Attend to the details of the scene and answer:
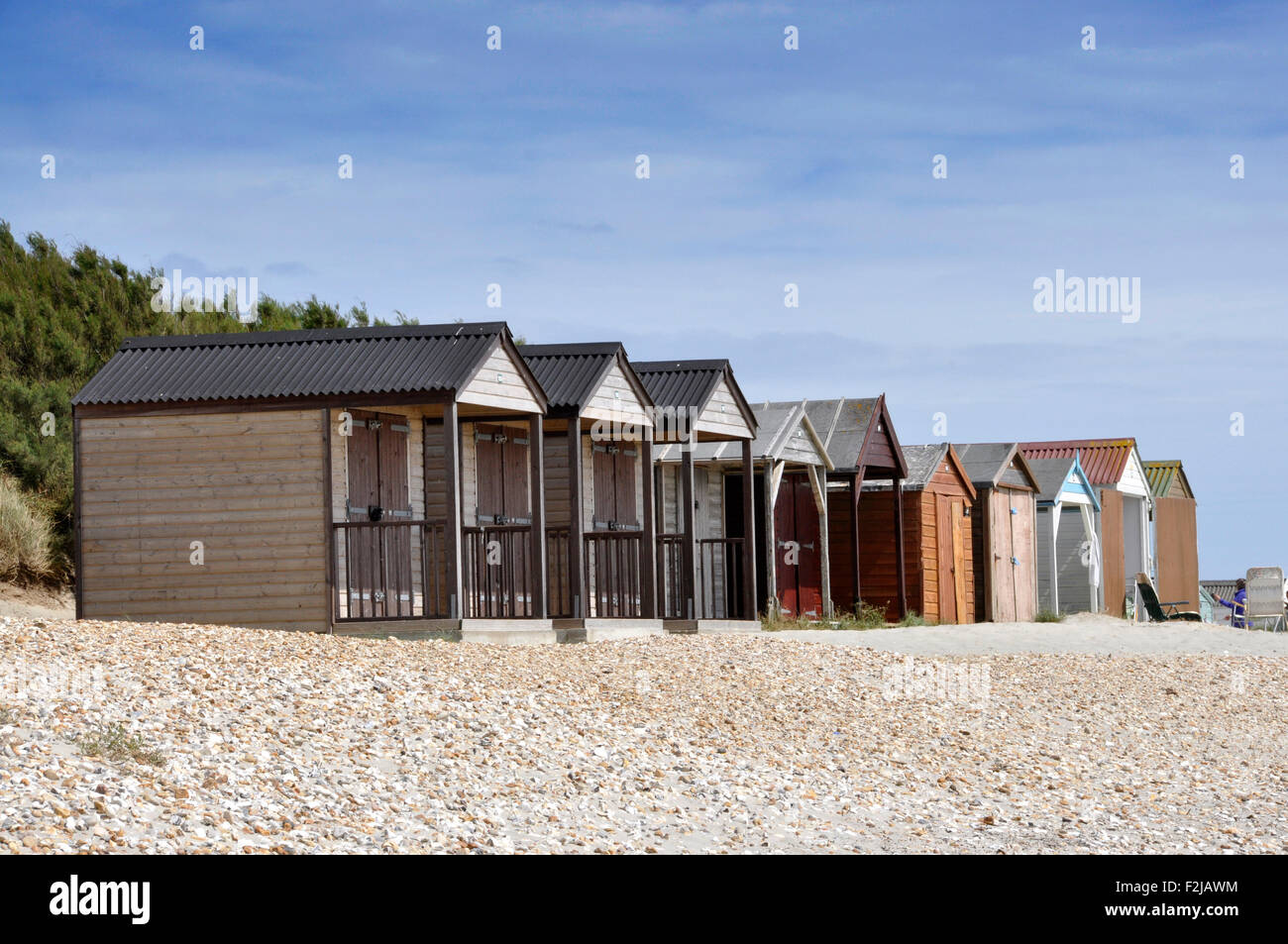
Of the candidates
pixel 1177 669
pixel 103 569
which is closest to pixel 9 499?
pixel 103 569

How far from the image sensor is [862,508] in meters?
24.1

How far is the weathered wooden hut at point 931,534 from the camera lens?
23672mm

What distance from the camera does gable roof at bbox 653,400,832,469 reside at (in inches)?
826

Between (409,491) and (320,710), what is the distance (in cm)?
724

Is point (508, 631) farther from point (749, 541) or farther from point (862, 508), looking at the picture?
point (862, 508)

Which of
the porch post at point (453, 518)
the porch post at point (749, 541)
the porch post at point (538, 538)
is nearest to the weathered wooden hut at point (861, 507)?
the porch post at point (749, 541)

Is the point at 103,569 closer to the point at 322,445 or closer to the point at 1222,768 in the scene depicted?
the point at 322,445

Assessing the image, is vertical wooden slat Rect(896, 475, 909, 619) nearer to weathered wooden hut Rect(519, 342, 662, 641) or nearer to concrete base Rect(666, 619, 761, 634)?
concrete base Rect(666, 619, 761, 634)

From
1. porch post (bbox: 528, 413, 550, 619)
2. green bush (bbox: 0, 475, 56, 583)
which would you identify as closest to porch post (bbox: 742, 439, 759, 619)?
porch post (bbox: 528, 413, 550, 619)

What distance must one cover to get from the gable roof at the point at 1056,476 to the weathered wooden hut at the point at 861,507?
5.54 m

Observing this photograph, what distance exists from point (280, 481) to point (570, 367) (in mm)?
3819

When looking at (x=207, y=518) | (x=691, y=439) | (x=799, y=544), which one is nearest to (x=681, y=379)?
(x=691, y=439)

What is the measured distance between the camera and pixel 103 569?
597 inches

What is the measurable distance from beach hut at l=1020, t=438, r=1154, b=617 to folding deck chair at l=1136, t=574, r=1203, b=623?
408 millimetres
